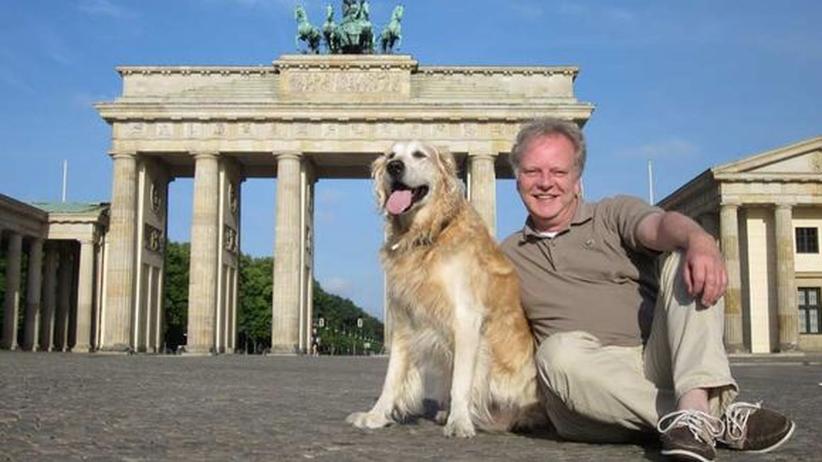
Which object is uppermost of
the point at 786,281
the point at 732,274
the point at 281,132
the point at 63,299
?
the point at 281,132

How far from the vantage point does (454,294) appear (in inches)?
239

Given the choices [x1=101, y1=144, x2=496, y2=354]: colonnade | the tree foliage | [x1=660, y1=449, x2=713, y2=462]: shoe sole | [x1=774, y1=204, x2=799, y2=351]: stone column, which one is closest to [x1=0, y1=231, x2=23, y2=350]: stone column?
[x1=101, y1=144, x2=496, y2=354]: colonnade

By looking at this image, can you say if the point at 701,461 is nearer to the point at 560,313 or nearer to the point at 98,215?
the point at 560,313

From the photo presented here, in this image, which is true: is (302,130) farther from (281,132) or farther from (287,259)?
(287,259)

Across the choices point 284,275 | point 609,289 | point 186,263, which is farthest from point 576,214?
point 186,263

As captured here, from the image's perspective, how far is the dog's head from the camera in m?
6.18

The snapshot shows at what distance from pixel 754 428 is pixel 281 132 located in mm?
46486

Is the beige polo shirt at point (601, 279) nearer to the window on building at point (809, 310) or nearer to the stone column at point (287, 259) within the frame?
the stone column at point (287, 259)

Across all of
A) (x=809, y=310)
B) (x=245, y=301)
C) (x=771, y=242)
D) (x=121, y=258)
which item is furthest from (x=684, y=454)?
(x=245, y=301)

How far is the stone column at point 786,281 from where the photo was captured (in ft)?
165

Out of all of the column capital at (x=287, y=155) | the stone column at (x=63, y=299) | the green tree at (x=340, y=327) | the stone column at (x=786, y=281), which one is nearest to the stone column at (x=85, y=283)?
the stone column at (x=63, y=299)

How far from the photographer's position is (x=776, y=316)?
171 ft

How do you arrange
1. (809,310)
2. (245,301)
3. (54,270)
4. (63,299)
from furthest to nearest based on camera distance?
(245,301)
(63,299)
(54,270)
(809,310)

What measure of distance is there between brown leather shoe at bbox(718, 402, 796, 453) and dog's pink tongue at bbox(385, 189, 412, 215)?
7.50 ft
